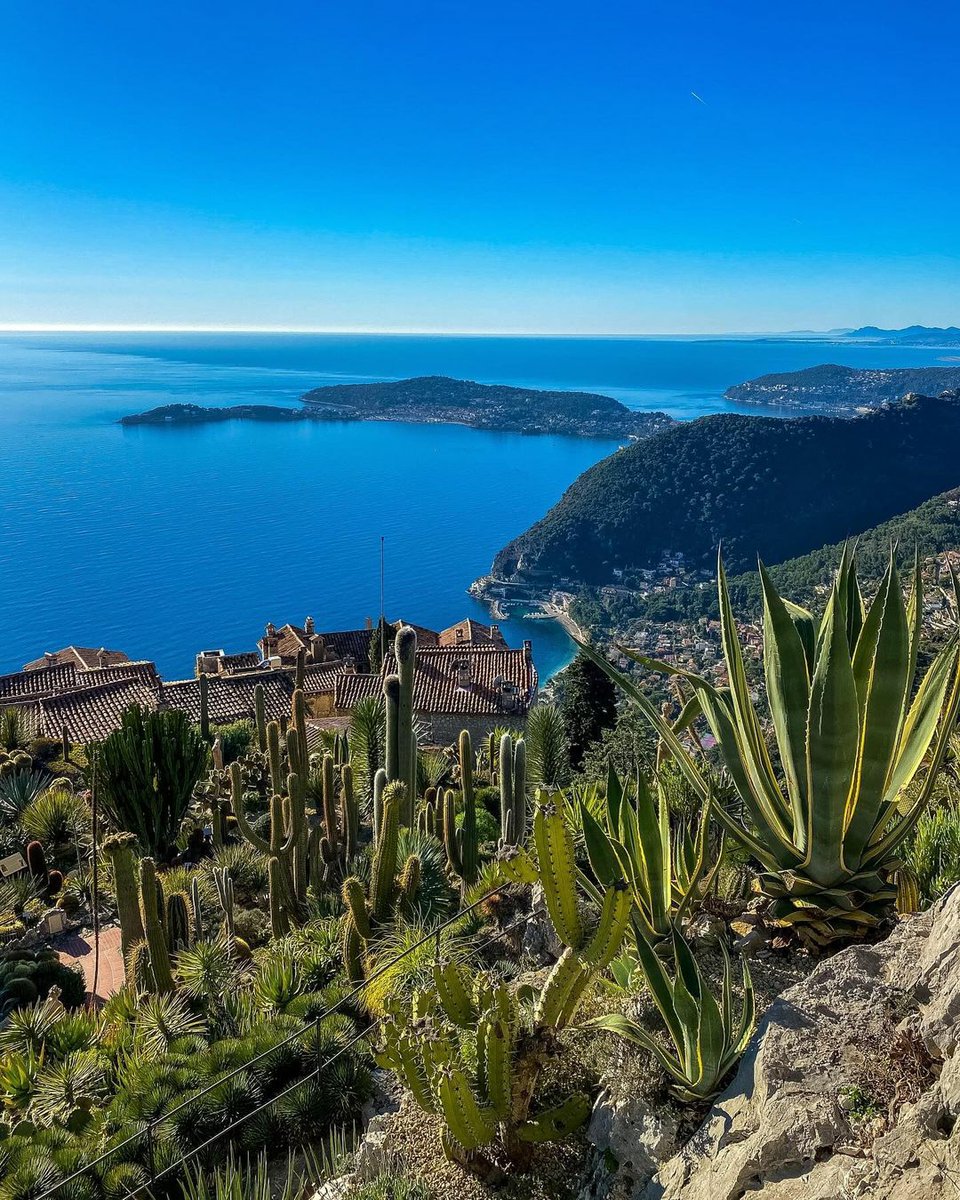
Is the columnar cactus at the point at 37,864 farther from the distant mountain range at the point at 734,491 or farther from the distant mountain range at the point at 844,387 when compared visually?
the distant mountain range at the point at 844,387

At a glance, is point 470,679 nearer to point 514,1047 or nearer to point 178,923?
point 178,923

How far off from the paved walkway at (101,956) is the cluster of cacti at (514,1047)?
5918mm

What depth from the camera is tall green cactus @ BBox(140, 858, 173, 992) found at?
6.21 meters

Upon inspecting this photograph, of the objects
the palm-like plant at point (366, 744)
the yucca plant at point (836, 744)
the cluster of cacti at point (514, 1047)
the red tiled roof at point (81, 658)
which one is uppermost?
the yucca plant at point (836, 744)

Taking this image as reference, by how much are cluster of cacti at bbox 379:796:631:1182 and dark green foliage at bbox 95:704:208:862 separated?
23.5 ft

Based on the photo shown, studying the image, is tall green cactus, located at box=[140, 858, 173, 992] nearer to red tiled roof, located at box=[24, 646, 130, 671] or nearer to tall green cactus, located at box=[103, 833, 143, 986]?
tall green cactus, located at box=[103, 833, 143, 986]

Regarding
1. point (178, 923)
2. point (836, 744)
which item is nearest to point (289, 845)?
point (178, 923)

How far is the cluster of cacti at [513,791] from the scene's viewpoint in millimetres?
7973

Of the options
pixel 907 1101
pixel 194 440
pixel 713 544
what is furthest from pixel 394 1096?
pixel 194 440

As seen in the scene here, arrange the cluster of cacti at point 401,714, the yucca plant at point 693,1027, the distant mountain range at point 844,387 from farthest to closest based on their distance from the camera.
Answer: the distant mountain range at point 844,387 → the cluster of cacti at point 401,714 → the yucca plant at point 693,1027

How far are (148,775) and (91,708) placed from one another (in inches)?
413

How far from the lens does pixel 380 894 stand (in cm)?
608

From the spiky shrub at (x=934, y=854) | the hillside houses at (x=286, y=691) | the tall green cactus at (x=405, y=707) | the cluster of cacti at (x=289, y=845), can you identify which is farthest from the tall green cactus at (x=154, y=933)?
the hillside houses at (x=286, y=691)

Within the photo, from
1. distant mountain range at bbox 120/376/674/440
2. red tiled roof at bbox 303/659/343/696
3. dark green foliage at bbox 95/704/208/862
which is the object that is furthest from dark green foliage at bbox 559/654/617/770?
distant mountain range at bbox 120/376/674/440
